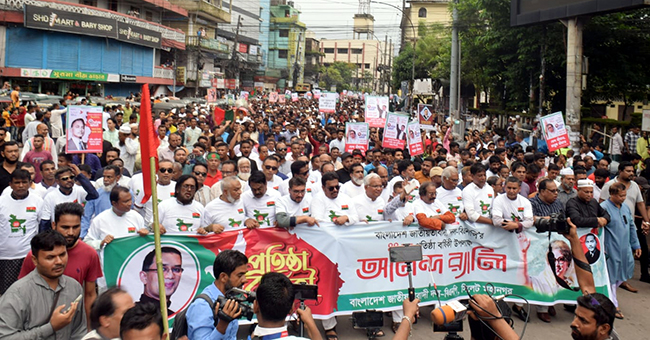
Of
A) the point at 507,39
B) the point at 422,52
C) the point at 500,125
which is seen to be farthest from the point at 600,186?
the point at 422,52

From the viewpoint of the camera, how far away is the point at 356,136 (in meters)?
12.4

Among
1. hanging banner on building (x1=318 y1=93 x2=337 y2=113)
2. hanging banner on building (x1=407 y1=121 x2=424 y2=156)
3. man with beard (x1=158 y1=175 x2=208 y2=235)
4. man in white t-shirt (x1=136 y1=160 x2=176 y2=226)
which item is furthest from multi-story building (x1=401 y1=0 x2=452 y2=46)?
man with beard (x1=158 y1=175 x2=208 y2=235)

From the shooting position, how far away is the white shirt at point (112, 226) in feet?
18.2

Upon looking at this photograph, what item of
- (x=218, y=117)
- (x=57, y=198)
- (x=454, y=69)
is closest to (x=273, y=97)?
(x=454, y=69)

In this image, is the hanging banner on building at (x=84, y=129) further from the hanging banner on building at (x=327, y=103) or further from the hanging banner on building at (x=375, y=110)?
the hanging banner on building at (x=327, y=103)

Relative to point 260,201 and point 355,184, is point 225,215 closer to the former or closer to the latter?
point 260,201

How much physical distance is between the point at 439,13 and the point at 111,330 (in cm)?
9130

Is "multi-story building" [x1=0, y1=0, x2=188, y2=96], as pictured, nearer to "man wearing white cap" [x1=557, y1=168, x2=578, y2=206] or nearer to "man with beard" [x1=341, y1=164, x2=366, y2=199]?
"man with beard" [x1=341, y1=164, x2=366, y2=199]

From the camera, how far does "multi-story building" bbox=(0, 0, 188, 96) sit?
31219mm

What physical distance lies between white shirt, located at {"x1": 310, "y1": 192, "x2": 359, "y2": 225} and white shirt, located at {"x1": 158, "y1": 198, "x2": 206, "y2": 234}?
1255mm

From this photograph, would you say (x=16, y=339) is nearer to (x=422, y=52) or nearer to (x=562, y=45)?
(x=562, y=45)

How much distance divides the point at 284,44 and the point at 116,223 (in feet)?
266

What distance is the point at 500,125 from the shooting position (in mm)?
30438

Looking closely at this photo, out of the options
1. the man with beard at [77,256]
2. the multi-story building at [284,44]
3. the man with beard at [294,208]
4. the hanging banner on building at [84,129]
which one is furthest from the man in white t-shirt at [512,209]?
the multi-story building at [284,44]
